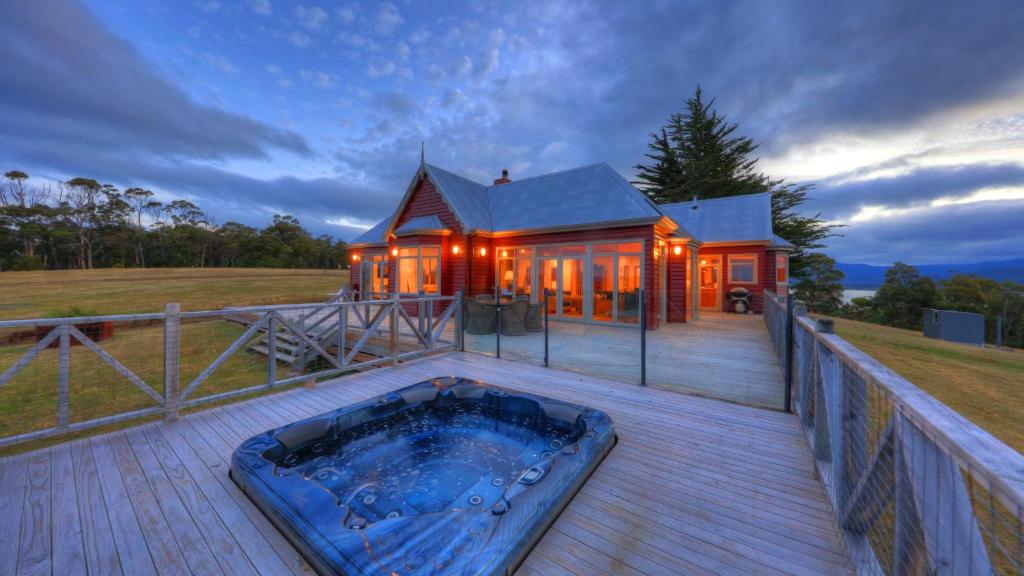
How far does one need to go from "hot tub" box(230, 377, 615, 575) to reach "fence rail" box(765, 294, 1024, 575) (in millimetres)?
Result: 1556

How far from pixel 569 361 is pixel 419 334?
2.89 m

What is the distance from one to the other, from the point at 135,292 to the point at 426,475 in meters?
28.4

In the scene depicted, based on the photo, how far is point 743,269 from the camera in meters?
14.0

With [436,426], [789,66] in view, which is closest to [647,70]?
[789,66]

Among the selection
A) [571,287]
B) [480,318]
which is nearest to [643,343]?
[480,318]

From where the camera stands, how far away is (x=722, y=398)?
14.0ft

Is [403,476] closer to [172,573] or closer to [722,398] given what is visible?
[172,573]

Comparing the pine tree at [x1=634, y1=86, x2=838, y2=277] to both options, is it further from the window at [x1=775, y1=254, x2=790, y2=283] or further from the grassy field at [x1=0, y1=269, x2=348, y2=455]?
the grassy field at [x1=0, y1=269, x2=348, y2=455]

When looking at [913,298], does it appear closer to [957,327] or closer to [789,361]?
[957,327]

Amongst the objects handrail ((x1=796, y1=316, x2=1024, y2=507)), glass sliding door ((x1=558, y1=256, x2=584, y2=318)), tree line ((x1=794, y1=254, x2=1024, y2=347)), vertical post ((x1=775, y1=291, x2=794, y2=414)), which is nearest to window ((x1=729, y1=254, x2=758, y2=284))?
glass sliding door ((x1=558, y1=256, x2=584, y2=318))

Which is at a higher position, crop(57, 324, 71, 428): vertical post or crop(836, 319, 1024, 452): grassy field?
crop(57, 324, 71, 428): vertical post

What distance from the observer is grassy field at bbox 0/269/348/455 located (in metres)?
5.62

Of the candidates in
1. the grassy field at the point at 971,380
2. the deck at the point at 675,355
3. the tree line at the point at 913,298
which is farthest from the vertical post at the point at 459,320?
the tree line at the point at 913,298

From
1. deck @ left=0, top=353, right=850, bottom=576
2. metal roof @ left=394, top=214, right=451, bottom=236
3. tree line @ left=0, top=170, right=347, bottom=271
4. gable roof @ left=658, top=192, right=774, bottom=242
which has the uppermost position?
tree line @ left=0, top=170, right=347, bottom=271
